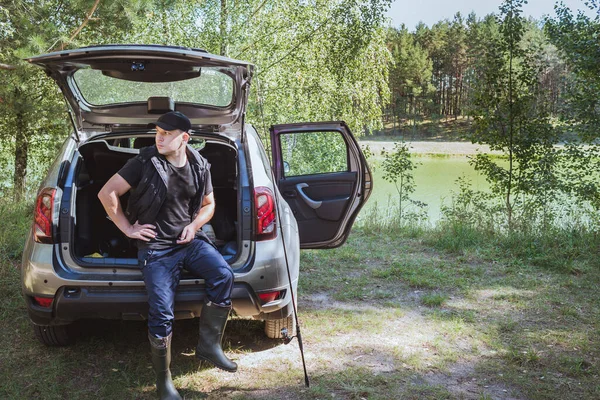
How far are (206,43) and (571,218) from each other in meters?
8.00

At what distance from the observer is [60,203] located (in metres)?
3.29

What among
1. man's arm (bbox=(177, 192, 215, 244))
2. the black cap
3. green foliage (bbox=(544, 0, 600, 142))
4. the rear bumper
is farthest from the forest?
the rear bumper

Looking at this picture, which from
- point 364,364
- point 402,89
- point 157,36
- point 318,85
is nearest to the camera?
point 364,364

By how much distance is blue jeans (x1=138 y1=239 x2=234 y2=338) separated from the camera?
2994mm

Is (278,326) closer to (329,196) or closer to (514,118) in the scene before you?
(329,196)

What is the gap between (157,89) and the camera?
418cm

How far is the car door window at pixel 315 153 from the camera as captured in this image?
13.4 metres

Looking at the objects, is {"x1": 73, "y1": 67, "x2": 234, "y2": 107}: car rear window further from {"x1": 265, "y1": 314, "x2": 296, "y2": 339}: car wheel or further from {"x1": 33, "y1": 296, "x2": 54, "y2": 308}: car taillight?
{"x1": 265, "y1": 314, "x2": 296, "y2": 339}: car wheel

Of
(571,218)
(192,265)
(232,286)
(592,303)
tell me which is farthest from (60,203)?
(571,218)

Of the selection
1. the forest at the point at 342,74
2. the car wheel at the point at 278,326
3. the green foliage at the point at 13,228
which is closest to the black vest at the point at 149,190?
the car wheel at the point at 278,326

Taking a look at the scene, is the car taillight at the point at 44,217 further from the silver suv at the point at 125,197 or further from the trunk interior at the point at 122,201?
the trunk interior at the point at 122,201

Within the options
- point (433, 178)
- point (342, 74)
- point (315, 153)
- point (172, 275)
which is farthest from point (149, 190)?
point (433, 178)

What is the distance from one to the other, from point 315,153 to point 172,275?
35.0ft

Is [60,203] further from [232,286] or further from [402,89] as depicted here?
[402,89]
